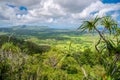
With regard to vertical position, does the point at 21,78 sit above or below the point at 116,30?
below

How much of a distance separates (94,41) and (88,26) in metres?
1.07

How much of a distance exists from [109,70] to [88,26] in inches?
121

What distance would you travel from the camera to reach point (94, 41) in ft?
48.8

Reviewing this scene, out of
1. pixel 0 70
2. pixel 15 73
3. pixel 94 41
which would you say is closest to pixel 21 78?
pixel 15 73

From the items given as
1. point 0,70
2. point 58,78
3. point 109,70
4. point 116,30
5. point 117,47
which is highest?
point 116,30

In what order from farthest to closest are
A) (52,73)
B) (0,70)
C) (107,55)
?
(52,73)
(0,70)
(107,55)

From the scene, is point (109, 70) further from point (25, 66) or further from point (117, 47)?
point (25, 66)

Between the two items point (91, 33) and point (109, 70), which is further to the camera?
point (91, 33)

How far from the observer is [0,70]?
63.2m

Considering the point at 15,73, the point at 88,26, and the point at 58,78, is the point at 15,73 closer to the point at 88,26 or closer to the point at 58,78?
the point at 58,78

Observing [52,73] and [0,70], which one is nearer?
[0,70]

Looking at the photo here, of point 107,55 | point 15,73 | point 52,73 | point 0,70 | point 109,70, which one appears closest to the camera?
point 109,70

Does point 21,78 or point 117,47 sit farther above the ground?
point 117,47

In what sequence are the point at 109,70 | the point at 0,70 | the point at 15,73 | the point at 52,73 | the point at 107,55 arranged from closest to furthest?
the point at 109,70 < the point at 107,55 < the point at 0,70 < the point at 15,73 < the point at 52,73
